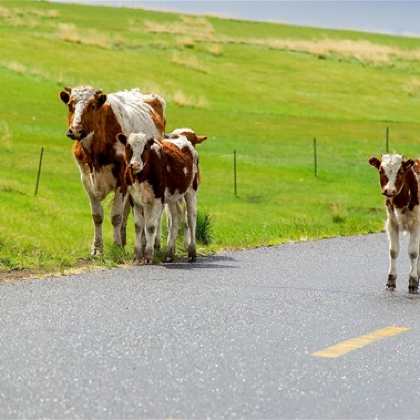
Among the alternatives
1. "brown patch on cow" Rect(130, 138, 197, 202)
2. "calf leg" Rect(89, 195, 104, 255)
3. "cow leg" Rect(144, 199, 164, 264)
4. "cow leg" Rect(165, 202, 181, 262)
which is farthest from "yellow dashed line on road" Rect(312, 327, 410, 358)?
"calf leg" Rect(89, 195, 104, 255)

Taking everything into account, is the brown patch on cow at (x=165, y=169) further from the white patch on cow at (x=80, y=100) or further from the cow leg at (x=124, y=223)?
the cow leg at (x=124, y=223)

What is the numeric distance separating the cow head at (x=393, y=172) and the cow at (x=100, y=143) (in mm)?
5420

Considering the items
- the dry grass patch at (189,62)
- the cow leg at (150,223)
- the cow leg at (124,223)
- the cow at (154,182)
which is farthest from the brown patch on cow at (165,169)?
the dry grass patch at (189,62)

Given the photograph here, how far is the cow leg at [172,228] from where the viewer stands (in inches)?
766

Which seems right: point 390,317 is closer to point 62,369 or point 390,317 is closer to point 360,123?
point 62,369

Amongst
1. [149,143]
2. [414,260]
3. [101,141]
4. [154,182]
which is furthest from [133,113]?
[414,260]

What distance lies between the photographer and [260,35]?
116 metres

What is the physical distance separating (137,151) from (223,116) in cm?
3996

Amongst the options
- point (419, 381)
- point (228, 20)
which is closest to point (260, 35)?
point (228, 20)

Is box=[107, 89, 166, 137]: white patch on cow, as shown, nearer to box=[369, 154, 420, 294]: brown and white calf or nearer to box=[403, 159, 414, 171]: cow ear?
box=[369, 154, 420, 294]: brown and white calf

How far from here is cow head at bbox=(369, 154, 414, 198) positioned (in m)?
15.7

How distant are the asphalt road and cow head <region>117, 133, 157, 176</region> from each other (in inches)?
A: 55.3

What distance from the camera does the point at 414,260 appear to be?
16.1 metres

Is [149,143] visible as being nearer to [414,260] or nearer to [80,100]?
[80,100]
